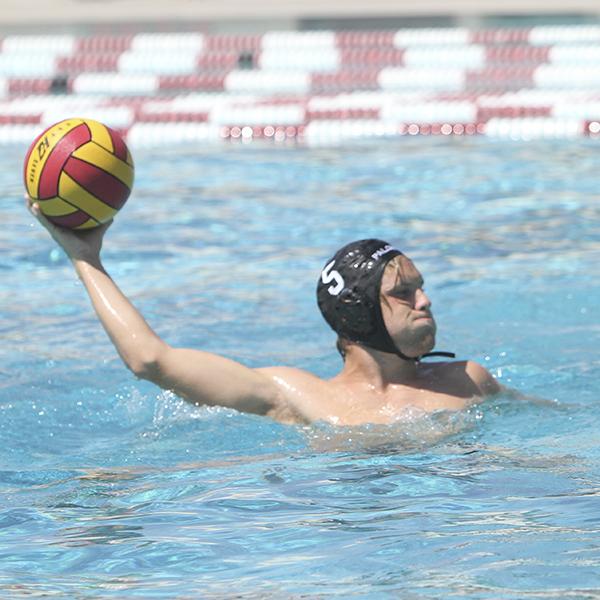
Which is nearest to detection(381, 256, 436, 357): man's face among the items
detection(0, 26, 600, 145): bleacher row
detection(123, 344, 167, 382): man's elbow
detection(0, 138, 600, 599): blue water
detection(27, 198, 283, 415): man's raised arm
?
detection(0, 138, 600, 599): blue water

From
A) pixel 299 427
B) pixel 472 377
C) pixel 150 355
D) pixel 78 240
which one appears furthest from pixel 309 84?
pixel 150 355

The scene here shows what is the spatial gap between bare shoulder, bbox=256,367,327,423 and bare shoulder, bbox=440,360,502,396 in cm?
42

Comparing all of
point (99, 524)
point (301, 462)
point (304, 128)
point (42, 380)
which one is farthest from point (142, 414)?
point (304, 128)

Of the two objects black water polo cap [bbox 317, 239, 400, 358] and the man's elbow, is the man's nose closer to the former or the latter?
black water polo cap [bbox 317, 239, 400, 358]

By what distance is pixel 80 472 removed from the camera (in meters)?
4.04

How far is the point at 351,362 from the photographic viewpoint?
4.21 metres

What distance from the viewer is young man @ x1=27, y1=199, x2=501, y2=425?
3.80m

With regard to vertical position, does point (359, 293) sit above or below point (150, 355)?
above

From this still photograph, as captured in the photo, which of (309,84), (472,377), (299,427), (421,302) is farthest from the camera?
(309,84)

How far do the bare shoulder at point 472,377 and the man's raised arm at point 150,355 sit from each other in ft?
1.98

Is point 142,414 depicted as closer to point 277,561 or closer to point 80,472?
point 80,472

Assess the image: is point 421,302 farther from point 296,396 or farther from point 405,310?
point 296,396

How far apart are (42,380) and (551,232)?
10.9 ft

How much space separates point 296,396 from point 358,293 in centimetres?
36
